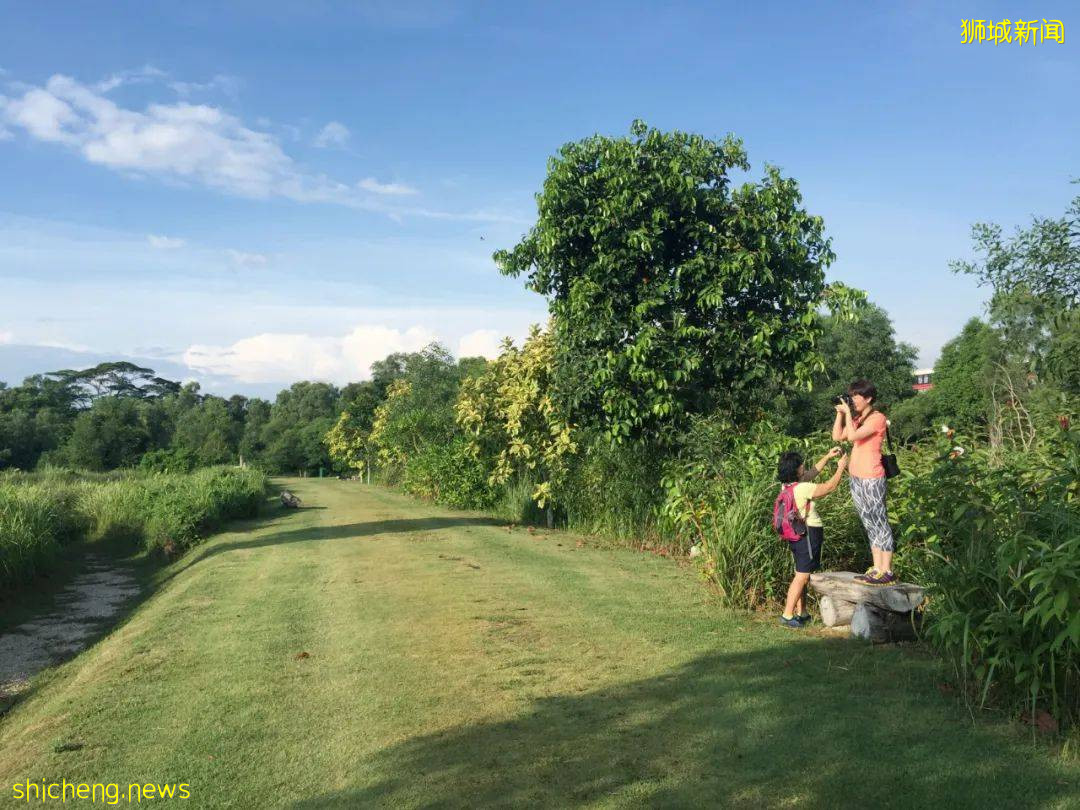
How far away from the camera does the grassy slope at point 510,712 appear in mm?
3863

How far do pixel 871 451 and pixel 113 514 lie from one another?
55.3 ft

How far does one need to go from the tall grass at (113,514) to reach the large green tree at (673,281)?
8676mm

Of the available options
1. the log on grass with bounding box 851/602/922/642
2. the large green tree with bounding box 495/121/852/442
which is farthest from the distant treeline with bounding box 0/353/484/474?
the log on grass with bounding box 851/602/922/642

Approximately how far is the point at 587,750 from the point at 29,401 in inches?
2522

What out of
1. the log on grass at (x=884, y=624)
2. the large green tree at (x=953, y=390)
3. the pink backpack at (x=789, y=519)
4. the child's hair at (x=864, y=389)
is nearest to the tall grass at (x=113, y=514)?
the pink backpack at (x=789, y=519)

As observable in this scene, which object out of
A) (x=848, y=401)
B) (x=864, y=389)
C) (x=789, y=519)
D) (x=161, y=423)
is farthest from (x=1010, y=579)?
(x=161, y=423)

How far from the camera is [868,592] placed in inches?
243

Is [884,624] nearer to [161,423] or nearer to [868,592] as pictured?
[868,592]

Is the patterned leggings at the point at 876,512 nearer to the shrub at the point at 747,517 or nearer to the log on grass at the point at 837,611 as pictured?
the log on grass at the point at 837,611

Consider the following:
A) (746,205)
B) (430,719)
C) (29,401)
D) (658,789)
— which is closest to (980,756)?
(658,789)

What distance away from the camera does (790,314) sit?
10867mm

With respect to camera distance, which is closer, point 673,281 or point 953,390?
point 673,281

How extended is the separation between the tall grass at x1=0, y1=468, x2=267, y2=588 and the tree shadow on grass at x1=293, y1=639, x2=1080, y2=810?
33.5 ft

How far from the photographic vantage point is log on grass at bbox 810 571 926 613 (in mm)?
5969
